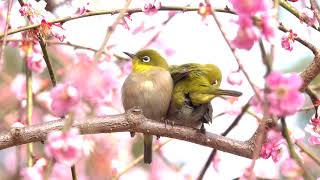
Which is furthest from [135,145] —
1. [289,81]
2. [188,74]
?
[289,81]

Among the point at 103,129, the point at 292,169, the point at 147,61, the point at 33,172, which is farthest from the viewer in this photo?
the point at 147,61

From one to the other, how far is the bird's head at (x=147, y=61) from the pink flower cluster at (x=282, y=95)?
160 cm

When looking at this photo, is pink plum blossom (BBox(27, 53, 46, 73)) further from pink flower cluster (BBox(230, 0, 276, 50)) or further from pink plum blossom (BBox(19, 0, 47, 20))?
pink flower cluster (BBox(230, 0, 276, 50))

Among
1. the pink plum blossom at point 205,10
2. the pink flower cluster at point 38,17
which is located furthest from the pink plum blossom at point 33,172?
the pink plum blossom at point 205,10

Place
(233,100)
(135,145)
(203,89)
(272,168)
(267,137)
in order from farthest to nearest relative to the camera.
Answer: (135,145) < (272,168) < (233,100) < (203,89) < (267,137)

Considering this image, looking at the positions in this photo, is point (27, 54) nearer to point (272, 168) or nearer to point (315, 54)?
point (315, 54)

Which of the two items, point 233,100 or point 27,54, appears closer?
point 27,54

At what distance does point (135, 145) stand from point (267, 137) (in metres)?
2.93

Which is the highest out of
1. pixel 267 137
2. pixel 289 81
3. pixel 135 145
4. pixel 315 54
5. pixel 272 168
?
pixel 289 81

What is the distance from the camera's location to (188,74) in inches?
115

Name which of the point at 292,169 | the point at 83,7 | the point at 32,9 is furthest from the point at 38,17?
the point at 292,169

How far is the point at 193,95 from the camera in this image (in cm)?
283

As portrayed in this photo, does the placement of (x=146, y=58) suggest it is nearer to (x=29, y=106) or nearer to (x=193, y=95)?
(x=193, y=95)

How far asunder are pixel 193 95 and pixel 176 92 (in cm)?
15
